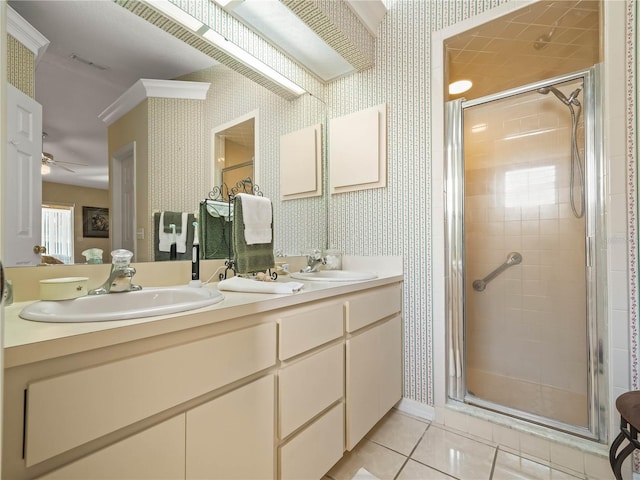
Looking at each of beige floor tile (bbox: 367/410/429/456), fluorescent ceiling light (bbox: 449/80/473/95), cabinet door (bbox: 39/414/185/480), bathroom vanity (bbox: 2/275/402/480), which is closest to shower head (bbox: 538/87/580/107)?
fluorescent ceiling light (bbox: 449/80/473/95)

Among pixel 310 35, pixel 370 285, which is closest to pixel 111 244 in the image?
pixel 370 285

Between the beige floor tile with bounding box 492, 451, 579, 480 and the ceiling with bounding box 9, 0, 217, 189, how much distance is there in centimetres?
201

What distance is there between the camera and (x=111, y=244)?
42.6 inches

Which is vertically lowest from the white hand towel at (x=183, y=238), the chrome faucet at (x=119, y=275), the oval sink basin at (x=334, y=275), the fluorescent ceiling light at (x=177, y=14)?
the oval sink basin at (x=334, y=275)

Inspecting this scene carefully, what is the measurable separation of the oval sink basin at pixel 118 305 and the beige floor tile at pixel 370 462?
99 cm

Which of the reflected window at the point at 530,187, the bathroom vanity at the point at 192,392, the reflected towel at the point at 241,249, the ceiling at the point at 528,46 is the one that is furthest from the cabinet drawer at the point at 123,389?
the ceiling at the point at 528,46

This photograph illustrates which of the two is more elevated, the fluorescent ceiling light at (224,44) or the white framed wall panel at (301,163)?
the fluorescent ceiling light at (224,44)

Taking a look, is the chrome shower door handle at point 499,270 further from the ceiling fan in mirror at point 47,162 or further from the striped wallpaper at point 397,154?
the ceiling fan in mirror at point 47,162

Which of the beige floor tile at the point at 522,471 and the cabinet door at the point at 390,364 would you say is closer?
the beige floor tile at the point at 522,471

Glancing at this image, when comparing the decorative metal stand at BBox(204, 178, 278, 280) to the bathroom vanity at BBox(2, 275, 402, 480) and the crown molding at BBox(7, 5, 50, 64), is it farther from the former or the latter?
the crown molding at BBox(7, 5, 50, 64)

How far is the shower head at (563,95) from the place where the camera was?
1.46m

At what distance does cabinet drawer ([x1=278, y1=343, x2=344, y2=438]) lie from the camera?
969 millimetres

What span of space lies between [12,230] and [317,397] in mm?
1122

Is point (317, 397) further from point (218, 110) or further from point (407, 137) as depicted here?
point (407, 137)
